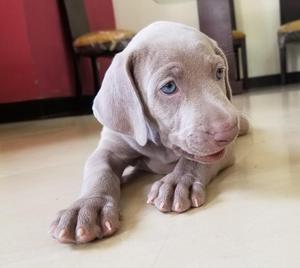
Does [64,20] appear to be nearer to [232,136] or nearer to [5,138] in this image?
[5,138]

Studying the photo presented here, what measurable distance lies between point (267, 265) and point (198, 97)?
0.45 meters

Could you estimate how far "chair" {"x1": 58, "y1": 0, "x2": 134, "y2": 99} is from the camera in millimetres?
3823

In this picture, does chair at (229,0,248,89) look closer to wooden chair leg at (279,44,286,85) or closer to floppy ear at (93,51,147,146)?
wooden chair leg at (279,44,286,85)

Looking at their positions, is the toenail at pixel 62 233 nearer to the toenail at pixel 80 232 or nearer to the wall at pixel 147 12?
the toenail at pixel 80 232

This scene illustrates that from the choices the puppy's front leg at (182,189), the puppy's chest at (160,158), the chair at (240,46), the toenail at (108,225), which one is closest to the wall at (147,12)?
the chair at (240,46)

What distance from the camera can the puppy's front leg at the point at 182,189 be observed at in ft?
3.62

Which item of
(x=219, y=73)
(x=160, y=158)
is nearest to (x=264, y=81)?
(x=160, y=158)

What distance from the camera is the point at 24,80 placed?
3.94 m

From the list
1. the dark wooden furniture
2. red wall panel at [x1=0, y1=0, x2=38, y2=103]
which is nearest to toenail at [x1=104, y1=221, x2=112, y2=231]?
red wall panel at [x1=0, y1=0, x2=38, y2=103]

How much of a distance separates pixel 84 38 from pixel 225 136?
3.04 meters

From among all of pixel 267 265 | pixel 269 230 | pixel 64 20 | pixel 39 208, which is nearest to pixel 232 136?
pixel 269 230

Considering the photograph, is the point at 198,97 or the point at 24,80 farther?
the point at 24,80

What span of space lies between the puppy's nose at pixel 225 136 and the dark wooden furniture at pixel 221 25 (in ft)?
10.5

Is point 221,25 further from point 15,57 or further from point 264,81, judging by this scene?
point 15,57
